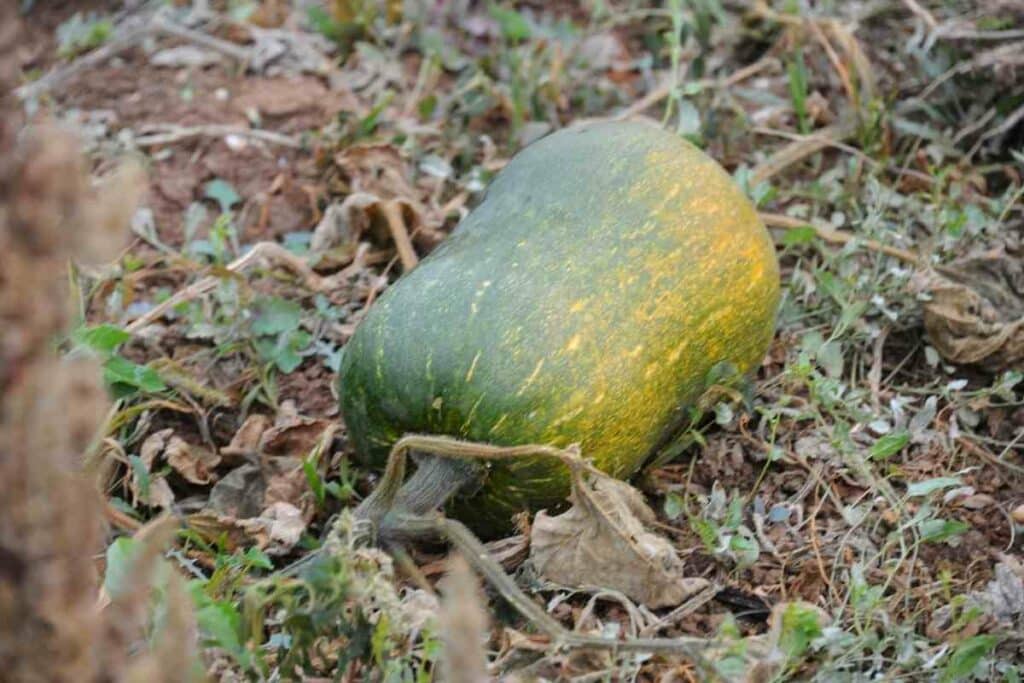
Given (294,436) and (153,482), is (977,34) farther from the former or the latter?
(153,482)

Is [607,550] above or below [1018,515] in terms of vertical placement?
above

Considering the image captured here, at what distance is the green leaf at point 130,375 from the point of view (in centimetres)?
296

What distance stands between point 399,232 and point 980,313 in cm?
158

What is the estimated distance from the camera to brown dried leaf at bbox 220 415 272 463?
311cm

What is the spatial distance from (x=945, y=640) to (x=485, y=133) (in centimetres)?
235

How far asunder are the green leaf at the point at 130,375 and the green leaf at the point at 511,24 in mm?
2142

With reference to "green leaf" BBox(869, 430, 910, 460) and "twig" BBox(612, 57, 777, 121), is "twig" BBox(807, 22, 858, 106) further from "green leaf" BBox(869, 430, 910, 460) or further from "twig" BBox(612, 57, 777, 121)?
"green leaf" BBox(869, 430, 910, 460)

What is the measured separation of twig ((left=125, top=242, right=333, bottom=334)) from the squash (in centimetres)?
67

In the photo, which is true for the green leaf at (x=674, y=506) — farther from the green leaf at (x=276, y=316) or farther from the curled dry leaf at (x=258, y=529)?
the green leaf at (x=276, y=316)

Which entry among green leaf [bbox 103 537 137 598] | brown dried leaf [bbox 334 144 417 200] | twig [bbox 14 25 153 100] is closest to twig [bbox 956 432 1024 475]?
brown dried leaf [bbox 334 144 417 200]

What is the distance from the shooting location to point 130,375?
9.76 feet

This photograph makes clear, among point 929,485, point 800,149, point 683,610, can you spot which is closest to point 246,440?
point 683,610

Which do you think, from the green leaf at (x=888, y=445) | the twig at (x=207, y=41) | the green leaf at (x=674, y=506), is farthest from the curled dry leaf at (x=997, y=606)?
the twig at (x=207, y=41)

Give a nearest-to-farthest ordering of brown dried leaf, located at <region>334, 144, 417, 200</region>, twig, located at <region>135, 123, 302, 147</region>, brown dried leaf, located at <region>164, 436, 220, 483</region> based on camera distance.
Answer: brown dried leaf, located at <region>164, 436, 220, 483</region>, brown dried leaf, located at <region>334, 144, 417, 200</region>, twig, located at <region>135, 123, 302, 147</region>
